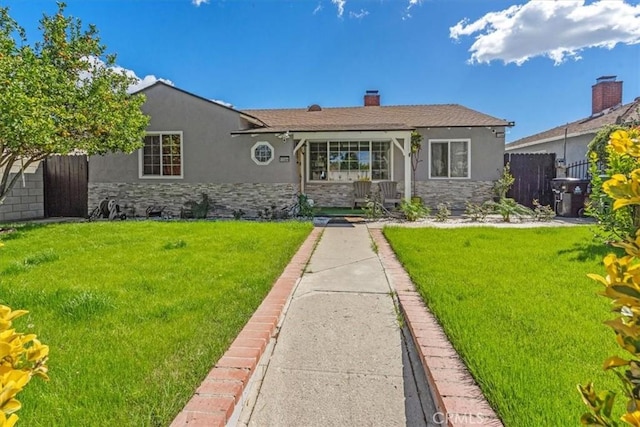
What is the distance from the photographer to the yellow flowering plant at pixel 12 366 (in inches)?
39.0

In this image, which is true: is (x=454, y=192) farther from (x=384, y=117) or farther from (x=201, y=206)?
(x=201, y=206)

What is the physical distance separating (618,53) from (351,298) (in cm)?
2175

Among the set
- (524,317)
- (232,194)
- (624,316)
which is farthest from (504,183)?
(624,316)

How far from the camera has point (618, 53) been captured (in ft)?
61.6

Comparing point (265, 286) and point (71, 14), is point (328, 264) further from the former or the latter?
point (71, 14)

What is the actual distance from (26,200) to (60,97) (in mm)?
5421

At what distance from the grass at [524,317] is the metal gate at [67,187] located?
12231 millimetres

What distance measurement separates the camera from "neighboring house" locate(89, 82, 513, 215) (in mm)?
13188

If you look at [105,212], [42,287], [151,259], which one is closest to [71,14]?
[105,212]


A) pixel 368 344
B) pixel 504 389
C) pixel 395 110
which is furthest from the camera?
pixel 395 110

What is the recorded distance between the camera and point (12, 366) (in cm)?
112

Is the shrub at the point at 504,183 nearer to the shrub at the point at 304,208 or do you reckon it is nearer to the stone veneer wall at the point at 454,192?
the stone veneer wall at the point at 454,192

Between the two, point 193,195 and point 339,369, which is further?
point 193,195

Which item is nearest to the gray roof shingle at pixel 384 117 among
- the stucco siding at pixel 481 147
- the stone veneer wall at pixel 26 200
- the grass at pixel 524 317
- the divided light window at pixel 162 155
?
the stucco siding at pixel 481 147
